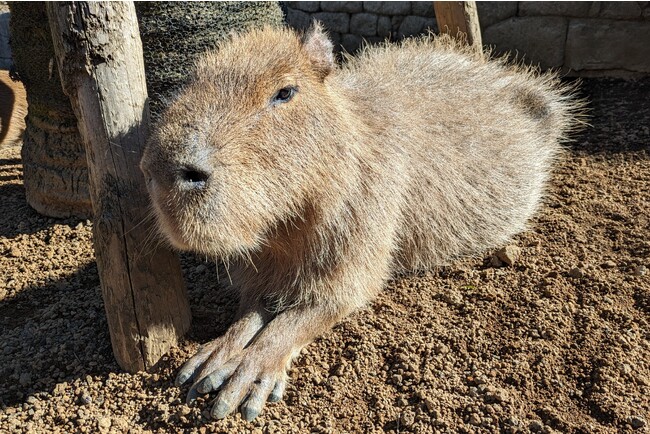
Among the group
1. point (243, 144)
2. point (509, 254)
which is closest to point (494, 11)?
point (509, 254)

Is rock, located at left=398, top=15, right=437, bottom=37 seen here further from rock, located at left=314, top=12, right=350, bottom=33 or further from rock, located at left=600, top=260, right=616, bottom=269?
rock, located at left=600, top=260, right=616, bottom=269

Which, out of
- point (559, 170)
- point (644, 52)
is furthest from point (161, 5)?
point (644, 52)

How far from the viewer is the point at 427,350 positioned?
8.38 feet

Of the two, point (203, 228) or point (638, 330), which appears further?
point (638, 330)

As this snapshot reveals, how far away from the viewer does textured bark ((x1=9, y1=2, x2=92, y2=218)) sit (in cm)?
352

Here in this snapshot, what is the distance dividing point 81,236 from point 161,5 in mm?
1364

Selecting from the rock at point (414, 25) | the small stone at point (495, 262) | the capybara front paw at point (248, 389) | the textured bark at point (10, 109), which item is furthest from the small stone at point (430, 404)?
the textured bark at point (10, 109)

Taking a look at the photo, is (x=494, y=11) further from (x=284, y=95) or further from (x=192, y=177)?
(x=192, y=177)

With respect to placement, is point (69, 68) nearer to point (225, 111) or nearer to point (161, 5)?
point (225, 111)

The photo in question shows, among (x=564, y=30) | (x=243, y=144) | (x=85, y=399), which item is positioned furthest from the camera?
(x=564, y=30)

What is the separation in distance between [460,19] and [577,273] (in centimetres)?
218

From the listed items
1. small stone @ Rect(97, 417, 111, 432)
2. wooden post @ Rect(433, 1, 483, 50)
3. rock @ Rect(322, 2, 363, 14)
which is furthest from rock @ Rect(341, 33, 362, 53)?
small stone @ Rect(97, 417, 111, 432)

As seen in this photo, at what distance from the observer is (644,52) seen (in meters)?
4.93

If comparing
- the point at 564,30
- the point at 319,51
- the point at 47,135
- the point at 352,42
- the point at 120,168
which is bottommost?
the point at 352,42
